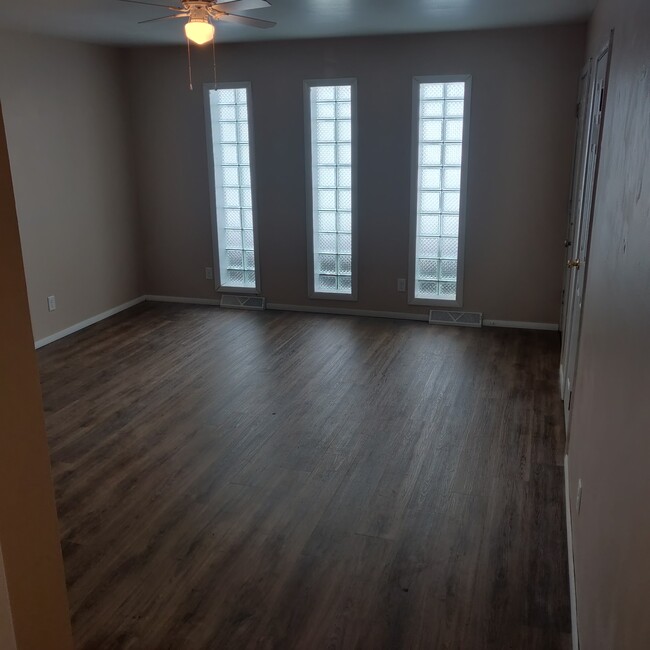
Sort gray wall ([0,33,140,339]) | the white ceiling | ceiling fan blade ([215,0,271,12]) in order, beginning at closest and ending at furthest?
ceiling fan blade ([215,0,271,12]), the white ceiling, gray wall ([0,33,140,339])

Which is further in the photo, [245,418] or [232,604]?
[245,418]

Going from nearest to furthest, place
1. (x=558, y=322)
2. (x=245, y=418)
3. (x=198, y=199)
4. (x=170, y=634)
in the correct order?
1. (x=170, y=634)
2. (x=245, y=418)
3. (x=558, y=322)
4. (x=198, y=199)

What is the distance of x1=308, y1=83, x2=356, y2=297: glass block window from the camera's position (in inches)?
231

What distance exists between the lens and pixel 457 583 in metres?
2.52

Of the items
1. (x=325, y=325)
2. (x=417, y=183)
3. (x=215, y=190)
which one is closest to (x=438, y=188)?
(x=417, y=183)

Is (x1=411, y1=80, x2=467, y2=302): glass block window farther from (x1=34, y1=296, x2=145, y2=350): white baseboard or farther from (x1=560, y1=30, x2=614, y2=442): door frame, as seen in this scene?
(x1=34, y1=296, x2=145, y2=350): white baseboard

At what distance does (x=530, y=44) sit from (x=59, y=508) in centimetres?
480

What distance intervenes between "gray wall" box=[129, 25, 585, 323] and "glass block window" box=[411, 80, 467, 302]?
113 millimetres

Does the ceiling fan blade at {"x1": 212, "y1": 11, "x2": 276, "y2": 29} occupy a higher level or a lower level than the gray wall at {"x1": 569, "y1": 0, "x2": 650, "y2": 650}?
higher

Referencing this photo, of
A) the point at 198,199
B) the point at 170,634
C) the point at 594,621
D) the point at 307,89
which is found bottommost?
the point at 170,634

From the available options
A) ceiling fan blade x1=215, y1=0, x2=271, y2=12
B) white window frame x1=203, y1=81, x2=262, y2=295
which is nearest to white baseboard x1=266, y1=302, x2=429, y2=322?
white window frame x1=203, y1=81, x2=262, y2=295

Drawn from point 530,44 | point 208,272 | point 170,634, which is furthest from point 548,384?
point 208,272

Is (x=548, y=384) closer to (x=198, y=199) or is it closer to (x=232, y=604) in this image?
(x=232, y=604)

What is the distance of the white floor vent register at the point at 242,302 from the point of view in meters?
6.54
